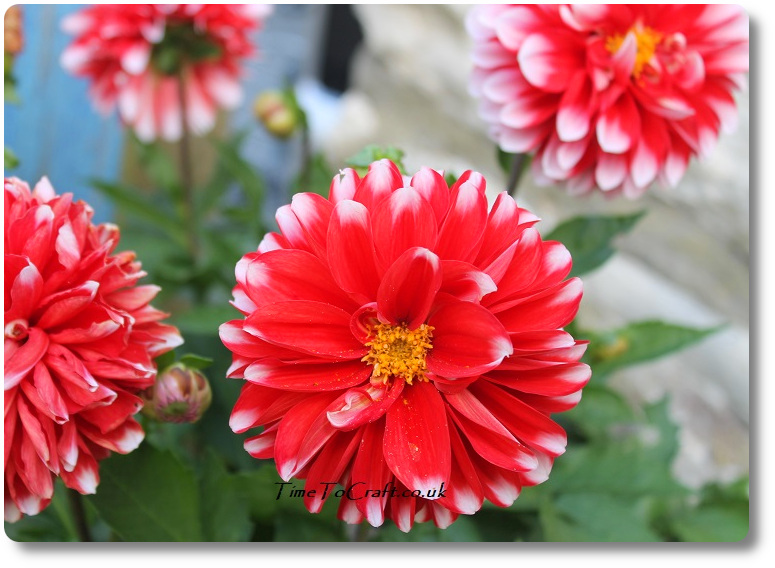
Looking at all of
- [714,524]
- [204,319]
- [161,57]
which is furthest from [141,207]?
[714,524]

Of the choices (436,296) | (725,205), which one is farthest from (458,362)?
(725,205)

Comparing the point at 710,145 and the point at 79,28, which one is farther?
the point at 79,28

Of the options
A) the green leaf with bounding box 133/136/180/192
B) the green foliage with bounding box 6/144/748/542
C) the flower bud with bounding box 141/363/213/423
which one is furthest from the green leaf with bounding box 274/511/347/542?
the green leaf with bounding box 133/136/180/192

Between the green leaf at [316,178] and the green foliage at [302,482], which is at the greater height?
the green leaf at [316,178]

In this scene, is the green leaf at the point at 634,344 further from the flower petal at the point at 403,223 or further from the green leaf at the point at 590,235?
the flower petal at the point at 403,223

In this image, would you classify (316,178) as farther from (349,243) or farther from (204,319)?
(349,243)

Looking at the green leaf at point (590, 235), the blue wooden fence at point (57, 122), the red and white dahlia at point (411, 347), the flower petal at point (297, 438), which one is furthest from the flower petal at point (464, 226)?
the blue wooden fence at point (57, 122)

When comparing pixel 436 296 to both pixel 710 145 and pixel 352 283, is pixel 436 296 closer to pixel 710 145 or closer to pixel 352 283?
pixel 352 283
